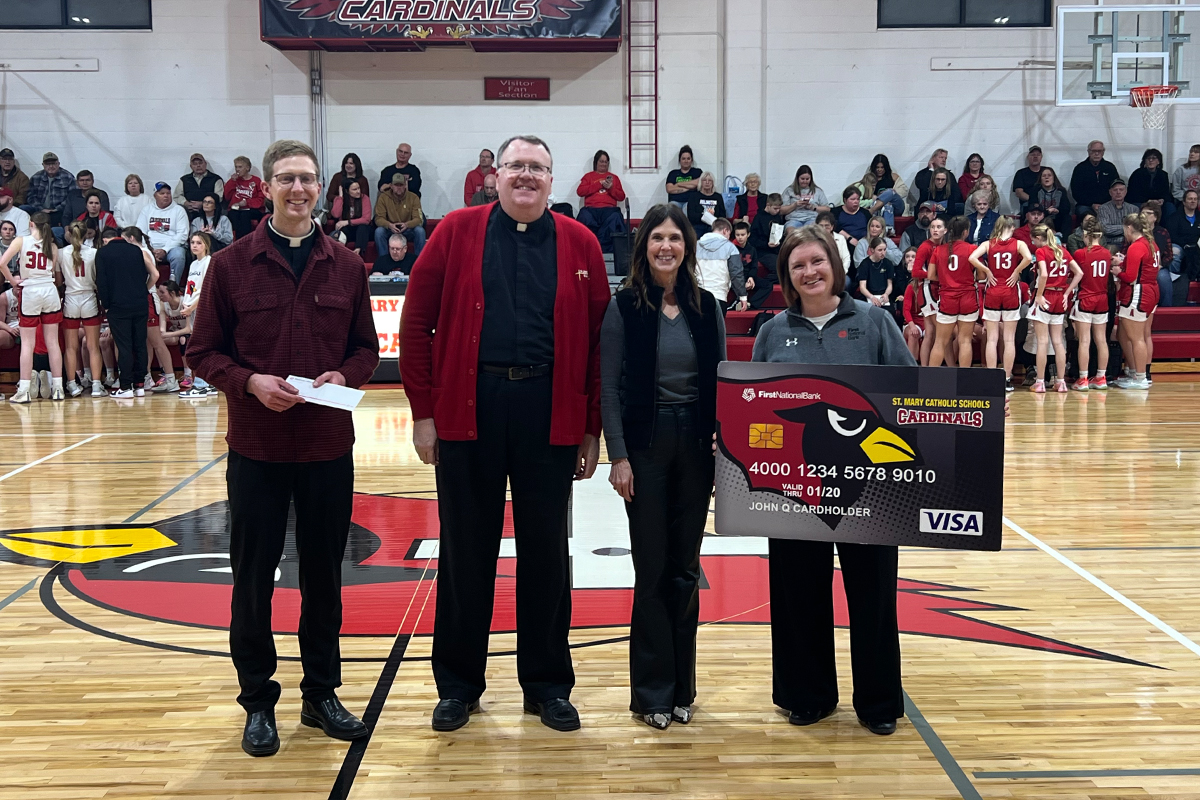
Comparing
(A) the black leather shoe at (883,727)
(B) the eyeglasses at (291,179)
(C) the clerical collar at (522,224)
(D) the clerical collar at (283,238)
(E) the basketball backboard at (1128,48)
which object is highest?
(E) the basketball backboard at (1128,48)

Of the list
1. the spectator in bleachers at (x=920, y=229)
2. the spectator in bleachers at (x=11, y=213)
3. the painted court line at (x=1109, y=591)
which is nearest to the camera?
the painted court line at (x=1109, y=591)

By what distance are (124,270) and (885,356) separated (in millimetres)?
9686

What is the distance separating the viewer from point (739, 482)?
3076mm


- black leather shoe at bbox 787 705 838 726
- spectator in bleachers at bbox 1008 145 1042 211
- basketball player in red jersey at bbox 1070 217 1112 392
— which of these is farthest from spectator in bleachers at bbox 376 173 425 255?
black leather shoe at bbox 787 705 838 726

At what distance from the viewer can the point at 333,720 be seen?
3.06 metres

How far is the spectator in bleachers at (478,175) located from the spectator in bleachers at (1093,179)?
8256 millimetres

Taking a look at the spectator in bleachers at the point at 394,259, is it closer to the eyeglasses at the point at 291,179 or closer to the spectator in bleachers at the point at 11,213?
the spectator in bleachers at the point at 11,213

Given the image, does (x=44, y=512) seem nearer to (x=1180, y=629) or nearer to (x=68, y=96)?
(x=1180, y=629)

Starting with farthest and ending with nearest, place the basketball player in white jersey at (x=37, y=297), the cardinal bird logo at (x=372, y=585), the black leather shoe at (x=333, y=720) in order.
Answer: the basketball player in white jersey at (x=37, y=297) → the cardinal bird logo at (x=372, y=585) → the black leather shoe at (x=333, y=720)

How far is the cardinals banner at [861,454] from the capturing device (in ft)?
9.73

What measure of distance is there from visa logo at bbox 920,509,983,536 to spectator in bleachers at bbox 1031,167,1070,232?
1254 centimetres

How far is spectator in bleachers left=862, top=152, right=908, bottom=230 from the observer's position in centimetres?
1411

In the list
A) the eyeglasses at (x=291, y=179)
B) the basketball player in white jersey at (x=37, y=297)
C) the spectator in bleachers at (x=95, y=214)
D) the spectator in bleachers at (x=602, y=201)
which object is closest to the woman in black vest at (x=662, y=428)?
the eyeglasses at (x=291, y=179)

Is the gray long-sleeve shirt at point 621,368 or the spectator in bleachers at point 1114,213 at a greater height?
the spectator in bleachers at point 1114,213
